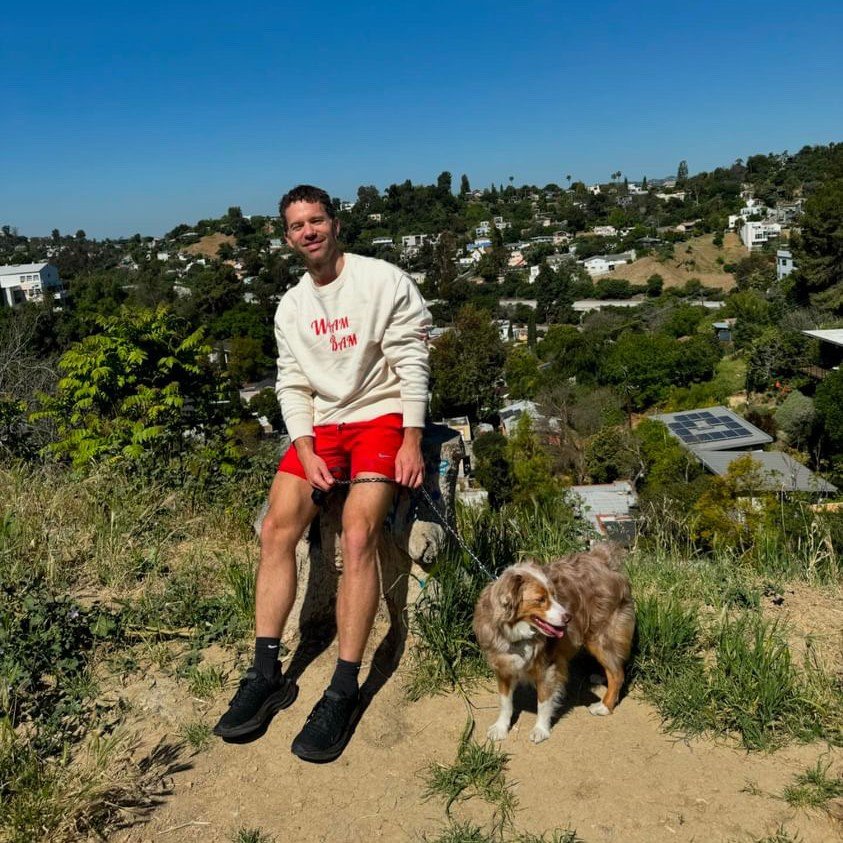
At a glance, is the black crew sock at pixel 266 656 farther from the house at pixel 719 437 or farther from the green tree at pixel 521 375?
the green tree at pixel 521 375

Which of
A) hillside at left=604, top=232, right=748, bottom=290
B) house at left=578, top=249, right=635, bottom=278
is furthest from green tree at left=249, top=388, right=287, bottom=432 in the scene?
house at left=578, top=249, right=635, bottom=278

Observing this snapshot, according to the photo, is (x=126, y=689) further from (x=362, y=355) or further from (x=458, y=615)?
(x=362, y=355)

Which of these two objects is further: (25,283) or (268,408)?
(25,283)

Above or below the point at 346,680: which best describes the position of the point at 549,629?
above

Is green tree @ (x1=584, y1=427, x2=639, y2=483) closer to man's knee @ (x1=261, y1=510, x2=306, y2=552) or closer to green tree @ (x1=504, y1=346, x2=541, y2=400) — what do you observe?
green tree @ (x1=504, y1=346, x2=541, y2=400)

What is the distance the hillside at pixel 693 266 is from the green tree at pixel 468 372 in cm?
3473

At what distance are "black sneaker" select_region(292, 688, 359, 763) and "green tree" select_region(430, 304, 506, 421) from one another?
33293 mm

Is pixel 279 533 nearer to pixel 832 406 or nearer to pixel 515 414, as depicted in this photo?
pixel 832 406

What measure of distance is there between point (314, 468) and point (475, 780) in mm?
1052

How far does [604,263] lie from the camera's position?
77.3 meters

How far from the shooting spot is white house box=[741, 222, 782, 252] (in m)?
73.2

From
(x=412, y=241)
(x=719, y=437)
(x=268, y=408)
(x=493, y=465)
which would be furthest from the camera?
(x=412, y=241)

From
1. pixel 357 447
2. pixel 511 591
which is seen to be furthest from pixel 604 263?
pixel 511 591

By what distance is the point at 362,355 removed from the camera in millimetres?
2654
